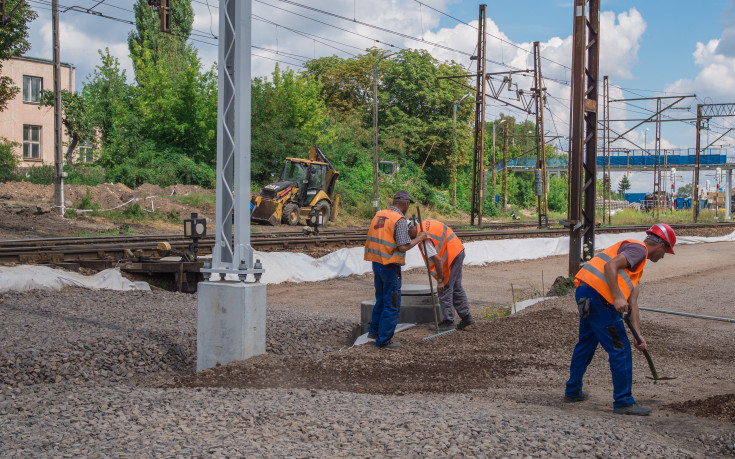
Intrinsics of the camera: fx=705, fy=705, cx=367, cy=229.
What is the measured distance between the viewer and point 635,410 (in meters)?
5.62

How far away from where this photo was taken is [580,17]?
13.9 meters

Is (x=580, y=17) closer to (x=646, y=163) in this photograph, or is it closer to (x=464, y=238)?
(x=464, y=238)

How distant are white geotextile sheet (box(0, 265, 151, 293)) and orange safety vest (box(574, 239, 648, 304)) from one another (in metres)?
9.26

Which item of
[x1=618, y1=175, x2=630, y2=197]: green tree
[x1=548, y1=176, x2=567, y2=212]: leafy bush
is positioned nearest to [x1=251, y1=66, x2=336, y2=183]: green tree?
[x1=548, y1=176, x2=567, y2=212]: leafy bush

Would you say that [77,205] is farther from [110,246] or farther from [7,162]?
[110,246]

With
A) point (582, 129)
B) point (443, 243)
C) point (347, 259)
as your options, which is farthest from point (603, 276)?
point (347, 259)

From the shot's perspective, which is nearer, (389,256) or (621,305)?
(621,305)

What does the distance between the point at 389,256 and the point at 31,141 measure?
144ft

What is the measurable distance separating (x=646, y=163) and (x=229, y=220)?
3108 inches

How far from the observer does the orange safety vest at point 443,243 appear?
390 inches

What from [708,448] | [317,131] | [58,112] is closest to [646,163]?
[317,131]

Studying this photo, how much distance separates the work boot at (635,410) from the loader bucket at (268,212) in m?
23.2

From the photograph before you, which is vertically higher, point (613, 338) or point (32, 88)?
point (32, 88)

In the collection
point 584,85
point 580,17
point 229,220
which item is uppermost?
point 580,17
